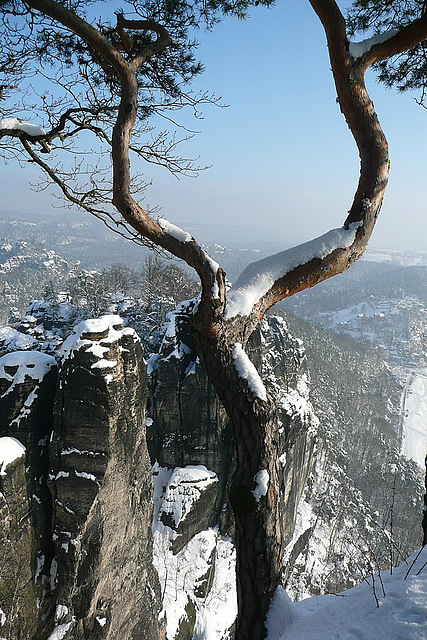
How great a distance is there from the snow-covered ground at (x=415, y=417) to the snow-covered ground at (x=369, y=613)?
158 feet

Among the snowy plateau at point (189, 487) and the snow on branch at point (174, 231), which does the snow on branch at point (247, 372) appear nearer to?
the snowy plateau at point (189, 487)

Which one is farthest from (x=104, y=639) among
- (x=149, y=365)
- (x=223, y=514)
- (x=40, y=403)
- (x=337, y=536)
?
(x=337, y=536)

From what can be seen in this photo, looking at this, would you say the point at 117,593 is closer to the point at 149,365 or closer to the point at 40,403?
the point at 40,403

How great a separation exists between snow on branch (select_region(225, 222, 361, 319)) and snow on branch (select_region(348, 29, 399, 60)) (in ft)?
4.01

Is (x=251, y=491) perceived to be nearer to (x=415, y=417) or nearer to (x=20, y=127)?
(x=20, y=127)

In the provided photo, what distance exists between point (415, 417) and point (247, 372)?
68.1 m

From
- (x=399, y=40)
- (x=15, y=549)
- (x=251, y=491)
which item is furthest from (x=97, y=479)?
(x=399, y=40)

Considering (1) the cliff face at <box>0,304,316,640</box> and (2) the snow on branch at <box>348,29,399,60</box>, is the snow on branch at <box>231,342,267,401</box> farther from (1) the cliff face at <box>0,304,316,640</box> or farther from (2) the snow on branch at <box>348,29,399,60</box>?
(1) the cliff face at <box>0,304,316,640</box>

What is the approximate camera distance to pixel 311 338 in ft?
202

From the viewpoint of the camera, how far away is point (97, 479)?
6395 millimetres

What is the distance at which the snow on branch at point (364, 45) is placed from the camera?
8.25 ft

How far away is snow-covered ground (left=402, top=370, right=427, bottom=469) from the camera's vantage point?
4828cm

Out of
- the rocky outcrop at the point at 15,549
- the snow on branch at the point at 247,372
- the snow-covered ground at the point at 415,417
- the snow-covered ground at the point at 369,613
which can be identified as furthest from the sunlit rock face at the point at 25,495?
the snow-covered ground at the point at 415,417

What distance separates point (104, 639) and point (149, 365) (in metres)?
7.63
